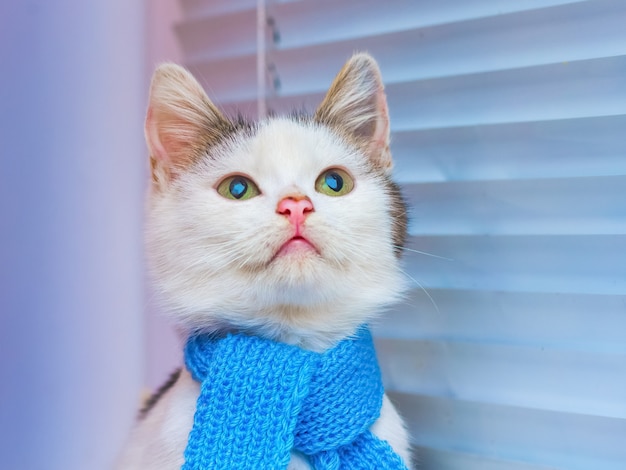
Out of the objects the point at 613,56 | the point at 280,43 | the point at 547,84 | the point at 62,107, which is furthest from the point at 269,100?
the point at 613,56

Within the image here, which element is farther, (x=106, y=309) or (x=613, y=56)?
(x=106, y=309)

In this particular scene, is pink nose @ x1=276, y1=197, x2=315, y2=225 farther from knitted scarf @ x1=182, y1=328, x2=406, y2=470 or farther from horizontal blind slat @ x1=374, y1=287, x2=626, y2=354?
horizontal blind slat @ x1=374, y1=287, x2=626, y2=354

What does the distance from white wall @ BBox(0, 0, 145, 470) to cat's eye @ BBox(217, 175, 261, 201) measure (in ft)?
1.76

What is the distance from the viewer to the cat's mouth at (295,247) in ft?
2.33

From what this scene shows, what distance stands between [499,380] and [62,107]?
1.13m

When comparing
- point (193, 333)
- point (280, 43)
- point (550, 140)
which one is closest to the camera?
point (193, 333)

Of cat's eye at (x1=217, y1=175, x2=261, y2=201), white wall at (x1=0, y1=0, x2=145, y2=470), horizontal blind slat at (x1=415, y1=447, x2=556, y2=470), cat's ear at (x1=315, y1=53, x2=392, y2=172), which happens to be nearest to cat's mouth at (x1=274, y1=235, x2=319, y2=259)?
cat's eye at (x1=217, y1=175, x2=261, y2=201)

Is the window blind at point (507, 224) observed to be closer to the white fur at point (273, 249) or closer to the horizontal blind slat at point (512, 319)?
the horizontal blind slat at point (512, 319)

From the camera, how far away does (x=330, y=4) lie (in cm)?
118

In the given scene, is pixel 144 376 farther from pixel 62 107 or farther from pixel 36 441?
pixel 62 107

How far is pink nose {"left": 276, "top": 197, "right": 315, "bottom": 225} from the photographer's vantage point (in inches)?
27.7

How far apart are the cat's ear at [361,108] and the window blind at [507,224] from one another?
15 cm

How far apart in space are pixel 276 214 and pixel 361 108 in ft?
1.15

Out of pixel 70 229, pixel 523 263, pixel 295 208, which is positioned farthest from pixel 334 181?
pixel 70 229
